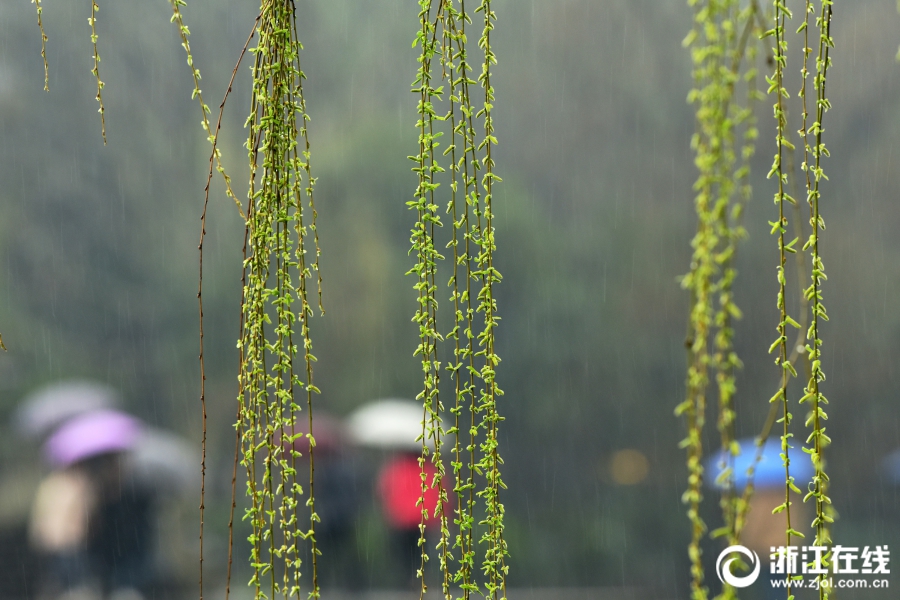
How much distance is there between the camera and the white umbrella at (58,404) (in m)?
3.62

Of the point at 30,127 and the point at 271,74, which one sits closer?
the point at 271,74

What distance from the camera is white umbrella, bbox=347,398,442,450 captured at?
3576 millimetres

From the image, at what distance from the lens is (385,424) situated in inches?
141

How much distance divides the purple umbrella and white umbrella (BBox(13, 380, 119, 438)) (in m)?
0.04

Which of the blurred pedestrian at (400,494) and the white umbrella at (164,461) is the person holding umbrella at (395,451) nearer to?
the blurred pedestrian at (400,494)

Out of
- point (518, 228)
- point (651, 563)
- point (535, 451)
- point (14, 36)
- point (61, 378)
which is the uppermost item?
point (14, 36)

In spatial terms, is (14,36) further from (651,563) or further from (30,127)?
(651,563)

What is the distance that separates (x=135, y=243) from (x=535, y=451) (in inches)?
80.9

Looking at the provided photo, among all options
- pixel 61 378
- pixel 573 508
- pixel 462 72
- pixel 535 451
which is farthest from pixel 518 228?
pixel 462 72

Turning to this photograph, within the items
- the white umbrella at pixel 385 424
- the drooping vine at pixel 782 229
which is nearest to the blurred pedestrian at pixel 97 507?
the white umbrella at pixel 385 424

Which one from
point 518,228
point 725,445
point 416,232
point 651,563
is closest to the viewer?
point 725,445

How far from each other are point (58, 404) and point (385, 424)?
149cm

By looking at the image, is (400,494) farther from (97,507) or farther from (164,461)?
(97,507)

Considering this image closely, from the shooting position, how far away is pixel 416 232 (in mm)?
710
